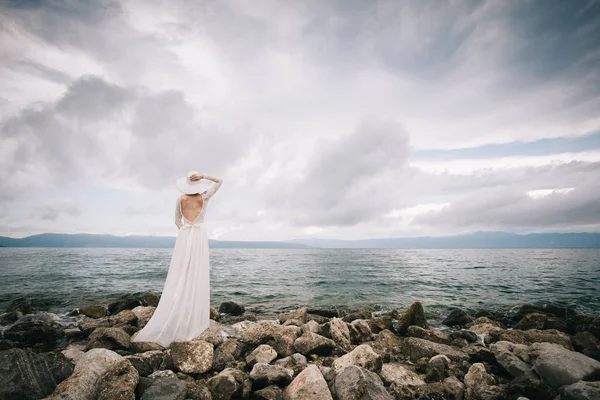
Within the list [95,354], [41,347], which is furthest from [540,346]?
[41,347]

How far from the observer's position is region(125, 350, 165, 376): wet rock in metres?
5.43

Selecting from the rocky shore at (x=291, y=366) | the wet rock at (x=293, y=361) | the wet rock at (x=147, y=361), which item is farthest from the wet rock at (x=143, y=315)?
the wet rock at (x=293, y=361)

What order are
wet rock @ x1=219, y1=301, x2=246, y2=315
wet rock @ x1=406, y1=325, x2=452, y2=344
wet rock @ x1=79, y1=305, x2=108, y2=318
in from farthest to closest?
wet rock @ x1=219, y1=301, x2=246, y2=315, wet rock @ x1=79, y1=305, x2=108, y2=318, wet rock @ x1=406, y1=325, x2=452, y2=344

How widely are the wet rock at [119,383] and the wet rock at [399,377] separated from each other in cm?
495

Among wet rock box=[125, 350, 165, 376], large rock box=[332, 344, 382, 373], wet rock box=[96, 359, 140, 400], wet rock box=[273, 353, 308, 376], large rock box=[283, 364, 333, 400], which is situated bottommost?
wet rock box=[273, 353, 308, 376]

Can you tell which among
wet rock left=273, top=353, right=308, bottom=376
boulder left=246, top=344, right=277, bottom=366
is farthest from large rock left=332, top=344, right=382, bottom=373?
boulder left=246, top=344, right=277, bottom=366

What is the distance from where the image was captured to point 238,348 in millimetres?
6965

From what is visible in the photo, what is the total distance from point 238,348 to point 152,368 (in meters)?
2.03

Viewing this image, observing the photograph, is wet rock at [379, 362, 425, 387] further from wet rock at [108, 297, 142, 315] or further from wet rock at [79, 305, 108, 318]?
wet rock at [79, 305, 108, 318]

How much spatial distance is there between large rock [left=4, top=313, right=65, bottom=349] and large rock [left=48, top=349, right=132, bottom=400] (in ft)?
17.5

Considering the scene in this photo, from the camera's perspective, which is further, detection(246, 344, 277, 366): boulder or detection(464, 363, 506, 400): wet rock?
detection(246, 344, 277, 366): boulder

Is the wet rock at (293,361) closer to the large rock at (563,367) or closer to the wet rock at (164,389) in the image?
the wet rock at (164,389)

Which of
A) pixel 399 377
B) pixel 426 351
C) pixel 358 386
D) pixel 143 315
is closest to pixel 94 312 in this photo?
pixel 143 315

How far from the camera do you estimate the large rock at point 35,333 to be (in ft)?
27.3
